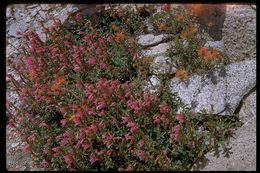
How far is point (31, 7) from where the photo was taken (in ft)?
31.2

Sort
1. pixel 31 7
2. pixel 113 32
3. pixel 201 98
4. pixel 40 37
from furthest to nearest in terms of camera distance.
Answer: pixel 31 7 < pixel 40 37 < pixel 113 32 < pixel 201 98

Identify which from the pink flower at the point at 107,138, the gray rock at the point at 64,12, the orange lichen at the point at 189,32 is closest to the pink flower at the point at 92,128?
the pink flower at the point at 107,138

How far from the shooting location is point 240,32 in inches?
262

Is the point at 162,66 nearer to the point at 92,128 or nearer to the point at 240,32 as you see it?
the point at 240,32

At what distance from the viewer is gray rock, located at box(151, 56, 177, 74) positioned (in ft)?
22.8

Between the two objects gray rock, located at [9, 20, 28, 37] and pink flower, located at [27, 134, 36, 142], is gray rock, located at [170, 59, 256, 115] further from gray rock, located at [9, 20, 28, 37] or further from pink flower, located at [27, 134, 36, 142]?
gray rock, located at [9, 20, 28, 37]

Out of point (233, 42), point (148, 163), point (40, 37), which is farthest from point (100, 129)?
point (40, 37)

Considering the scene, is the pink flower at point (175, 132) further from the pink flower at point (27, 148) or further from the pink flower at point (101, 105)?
the pink flower at point (27, 148)

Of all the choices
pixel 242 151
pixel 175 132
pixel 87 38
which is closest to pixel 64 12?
pixel 87 38

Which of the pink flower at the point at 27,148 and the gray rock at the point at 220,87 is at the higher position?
the gray rock at the point at 220,87

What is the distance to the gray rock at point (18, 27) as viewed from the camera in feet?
30.1

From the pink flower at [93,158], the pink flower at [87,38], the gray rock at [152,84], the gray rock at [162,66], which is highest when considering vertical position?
the pink flower at [87,38]

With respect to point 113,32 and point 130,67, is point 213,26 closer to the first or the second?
point 130,67

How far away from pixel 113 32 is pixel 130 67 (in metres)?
1.22
